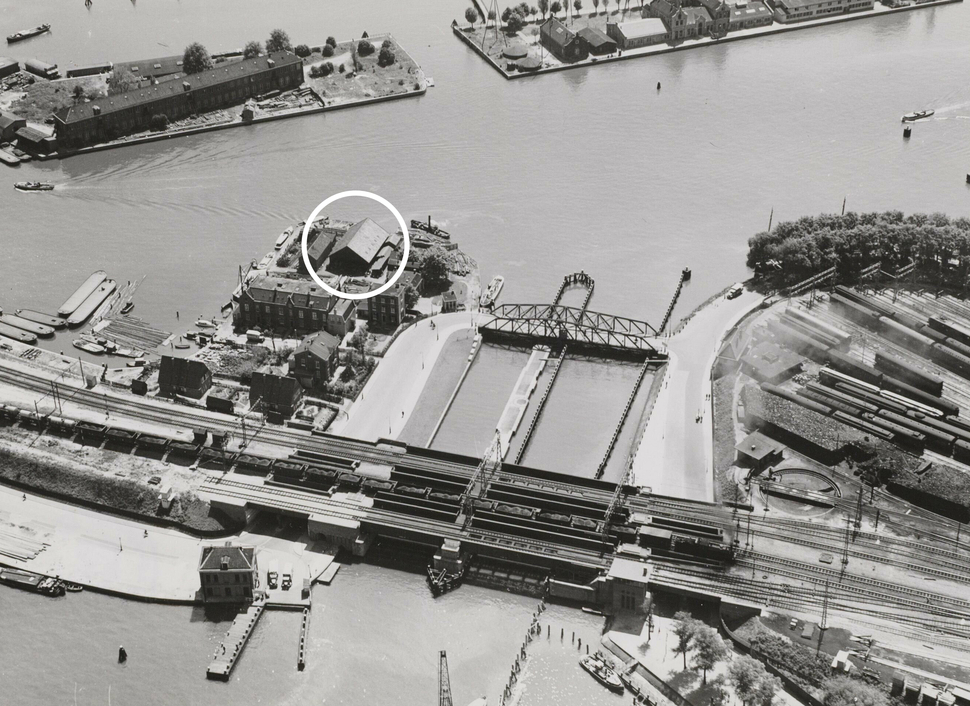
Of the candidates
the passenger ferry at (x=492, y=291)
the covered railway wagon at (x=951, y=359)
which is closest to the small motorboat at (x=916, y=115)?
the covered railway wagon at (x=951, y=359)

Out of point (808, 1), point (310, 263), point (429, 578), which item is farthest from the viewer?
point (808, 1)

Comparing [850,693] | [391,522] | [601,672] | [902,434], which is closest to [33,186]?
[391,522]

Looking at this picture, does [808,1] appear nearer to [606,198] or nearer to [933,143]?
[933,143]

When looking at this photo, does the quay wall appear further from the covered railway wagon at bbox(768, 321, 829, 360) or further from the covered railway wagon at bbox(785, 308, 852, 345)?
the covered railway wagon at bbox(768, 321, 829, 360)

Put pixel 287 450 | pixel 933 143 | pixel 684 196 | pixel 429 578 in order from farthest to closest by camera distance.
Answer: pixel 933 143 → pixel 684 196 → pixel 287 450 → pixel 429 578

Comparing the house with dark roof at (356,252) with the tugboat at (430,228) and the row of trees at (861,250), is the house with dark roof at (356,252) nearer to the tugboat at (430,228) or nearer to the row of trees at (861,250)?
the tugboat at (430,228)

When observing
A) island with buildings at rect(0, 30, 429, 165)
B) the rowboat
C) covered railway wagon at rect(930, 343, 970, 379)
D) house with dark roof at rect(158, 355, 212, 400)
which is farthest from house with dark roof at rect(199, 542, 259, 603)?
island with buildings at rect(0, 30, 429, 165)

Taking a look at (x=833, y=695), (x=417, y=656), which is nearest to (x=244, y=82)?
(x=417, y=656)
